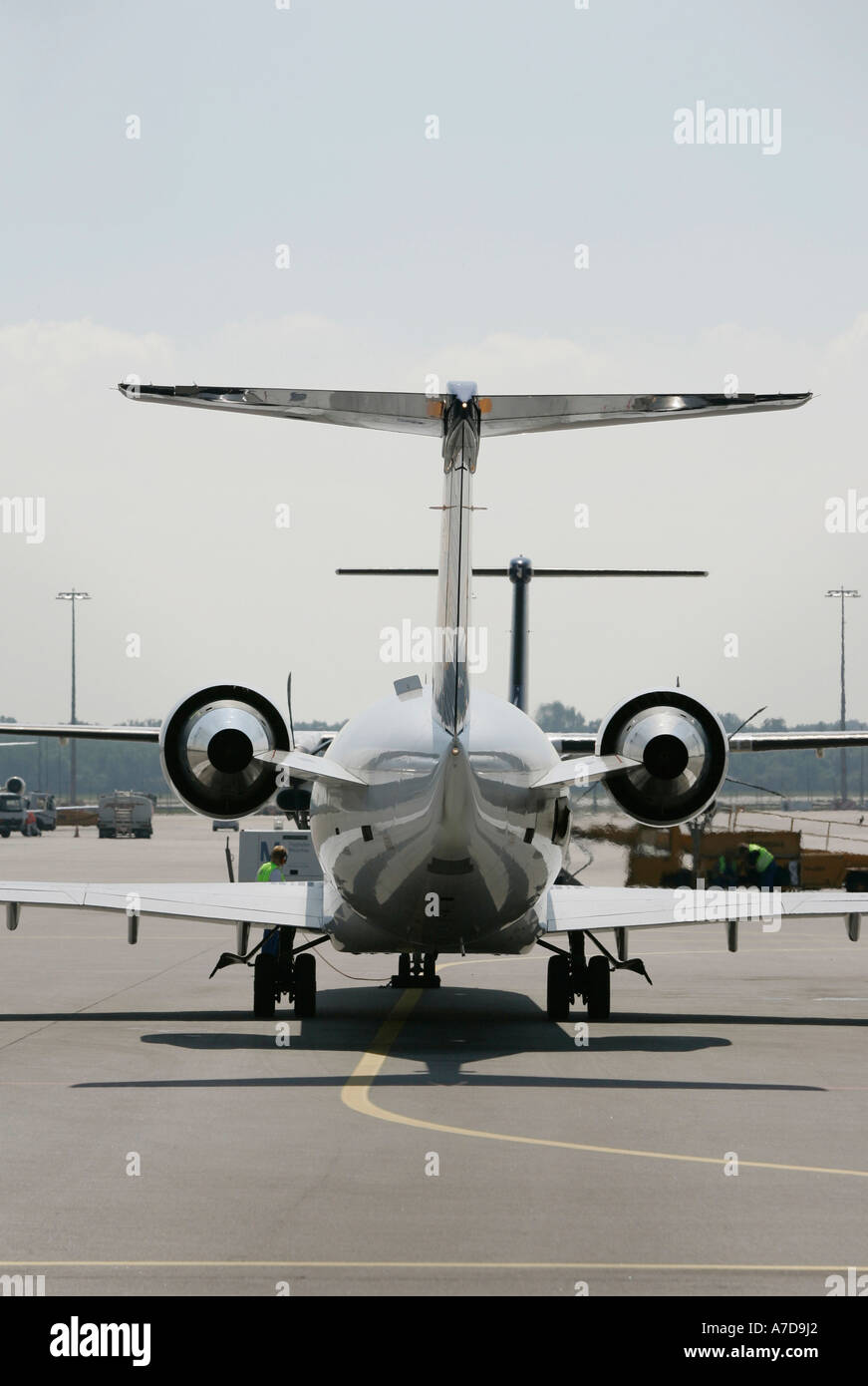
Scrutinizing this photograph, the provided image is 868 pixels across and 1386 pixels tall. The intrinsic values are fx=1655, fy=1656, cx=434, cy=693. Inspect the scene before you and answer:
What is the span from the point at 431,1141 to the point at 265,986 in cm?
783

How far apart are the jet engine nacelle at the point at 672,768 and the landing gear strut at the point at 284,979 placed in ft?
14.8

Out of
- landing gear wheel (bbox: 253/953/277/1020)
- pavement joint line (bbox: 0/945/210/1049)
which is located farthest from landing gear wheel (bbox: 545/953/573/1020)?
pavement joint line (bbox: 0/945/210/1049)

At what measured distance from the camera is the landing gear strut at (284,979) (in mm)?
20344

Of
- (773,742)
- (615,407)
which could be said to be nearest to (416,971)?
(773,742)

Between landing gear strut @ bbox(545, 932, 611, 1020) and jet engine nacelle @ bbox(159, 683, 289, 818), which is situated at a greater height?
jet engine nacelle @ bbox(159, 683, 289, 818)

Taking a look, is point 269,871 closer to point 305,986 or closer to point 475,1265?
point 305,986

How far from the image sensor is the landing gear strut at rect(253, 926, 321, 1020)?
20.3m

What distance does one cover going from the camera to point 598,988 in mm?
20516

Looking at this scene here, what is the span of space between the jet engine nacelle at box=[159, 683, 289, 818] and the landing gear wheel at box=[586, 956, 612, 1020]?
4.65 m

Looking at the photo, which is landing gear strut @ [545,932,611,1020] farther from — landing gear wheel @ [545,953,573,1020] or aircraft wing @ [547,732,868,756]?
aircraft wing @ [547,732,868,756]

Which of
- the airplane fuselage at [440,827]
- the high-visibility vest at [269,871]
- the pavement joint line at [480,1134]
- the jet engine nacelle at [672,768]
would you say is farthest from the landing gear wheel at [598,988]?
the high-visibility vest at [269,871]

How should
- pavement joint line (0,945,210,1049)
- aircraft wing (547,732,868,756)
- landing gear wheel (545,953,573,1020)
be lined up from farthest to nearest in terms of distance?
aircraft wing (547,732,868,756) → landing gear wheel (545,953,573,1020) → pavement joint line (0,945,210,1049)

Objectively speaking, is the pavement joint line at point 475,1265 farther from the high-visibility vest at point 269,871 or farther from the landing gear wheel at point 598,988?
the high-visibility vest at point 269,871
